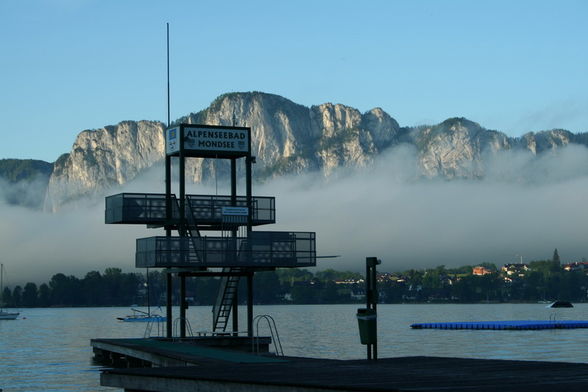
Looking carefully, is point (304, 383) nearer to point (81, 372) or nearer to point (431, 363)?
point (431, 363)

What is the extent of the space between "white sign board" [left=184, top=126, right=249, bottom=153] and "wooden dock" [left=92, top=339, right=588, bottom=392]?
922 inches

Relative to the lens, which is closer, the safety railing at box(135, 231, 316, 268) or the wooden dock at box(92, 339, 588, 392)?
the wooden dock at box(92, 339, 588, 392)

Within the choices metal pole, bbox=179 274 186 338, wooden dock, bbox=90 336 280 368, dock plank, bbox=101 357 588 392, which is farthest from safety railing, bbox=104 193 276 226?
dock plank, bbox=101 357 588 392

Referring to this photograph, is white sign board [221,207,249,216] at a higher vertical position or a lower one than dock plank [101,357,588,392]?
higher

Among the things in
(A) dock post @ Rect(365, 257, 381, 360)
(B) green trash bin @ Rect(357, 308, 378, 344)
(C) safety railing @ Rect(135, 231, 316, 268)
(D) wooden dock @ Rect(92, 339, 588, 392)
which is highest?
(C) safety railing @ Rect(135, 231, 316, 268)

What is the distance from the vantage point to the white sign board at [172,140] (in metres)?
62.1

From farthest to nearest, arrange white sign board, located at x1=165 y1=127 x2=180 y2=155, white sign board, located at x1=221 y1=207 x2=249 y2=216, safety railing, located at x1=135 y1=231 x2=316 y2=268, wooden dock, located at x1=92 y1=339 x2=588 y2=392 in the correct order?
1. white sign board, located at x1=221 y1=207 x2=249 y2=216
2. white sign board, located at x1=165 y1=127 x2=180 y2=155
3. safety railing, located at x1=135 y1=231 x2=316 y2=268
4. wooden dock, located at x1=92 y1=339 x2=588 y2=392

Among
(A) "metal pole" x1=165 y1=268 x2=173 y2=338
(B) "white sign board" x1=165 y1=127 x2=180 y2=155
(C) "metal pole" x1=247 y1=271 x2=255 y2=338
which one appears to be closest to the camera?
(C) "metal pole" x1=247 y1=271 x2=255 y2=338

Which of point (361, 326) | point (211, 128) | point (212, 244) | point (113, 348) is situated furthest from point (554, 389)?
point (113, 348)

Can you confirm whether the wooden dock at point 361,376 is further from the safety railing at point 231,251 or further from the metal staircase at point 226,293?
the metal staircase at point 226,293

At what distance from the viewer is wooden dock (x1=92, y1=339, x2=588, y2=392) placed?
2498cm

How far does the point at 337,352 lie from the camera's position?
100438 millimetres

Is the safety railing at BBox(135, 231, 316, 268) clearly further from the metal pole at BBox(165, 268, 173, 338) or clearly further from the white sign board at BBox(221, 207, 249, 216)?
the metal pole at BBox(165, 268, 173, 338)

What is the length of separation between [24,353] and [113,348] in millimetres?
43693
